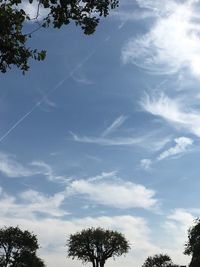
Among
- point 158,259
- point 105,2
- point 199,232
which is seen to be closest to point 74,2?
point 105,2

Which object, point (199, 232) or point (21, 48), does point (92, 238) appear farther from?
point (21, 48)

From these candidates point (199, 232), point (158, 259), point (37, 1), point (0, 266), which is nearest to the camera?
point (37, 1)

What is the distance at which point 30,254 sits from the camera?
306ft

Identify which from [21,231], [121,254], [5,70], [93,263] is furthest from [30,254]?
[5,70]

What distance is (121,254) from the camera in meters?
101

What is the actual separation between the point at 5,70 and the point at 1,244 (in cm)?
8798

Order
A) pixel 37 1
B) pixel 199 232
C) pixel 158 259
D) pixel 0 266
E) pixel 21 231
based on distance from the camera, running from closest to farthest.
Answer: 1. pixel 37 1
2. pixel 199 232
3. pixel 0 266
4. pixel 21 231
5. pixel 158 259

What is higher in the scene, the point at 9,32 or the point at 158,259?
the point at 158,259

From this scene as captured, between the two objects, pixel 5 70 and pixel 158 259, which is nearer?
pixel 5 70

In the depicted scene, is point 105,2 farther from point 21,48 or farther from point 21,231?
point 21,231

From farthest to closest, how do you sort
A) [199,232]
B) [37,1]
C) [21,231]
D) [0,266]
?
1. [21,231]
2. [0,266]
3. [199,232]
4. [37,1]

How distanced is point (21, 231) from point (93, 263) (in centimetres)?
1758

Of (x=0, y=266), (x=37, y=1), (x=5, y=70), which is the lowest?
(x=5, y=70)

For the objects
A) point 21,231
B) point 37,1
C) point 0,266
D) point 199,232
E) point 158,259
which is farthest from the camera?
point 158,259
